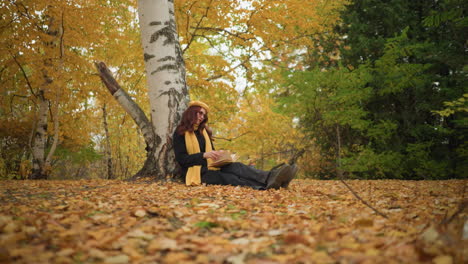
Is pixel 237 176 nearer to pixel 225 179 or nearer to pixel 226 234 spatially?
pixel 225 179

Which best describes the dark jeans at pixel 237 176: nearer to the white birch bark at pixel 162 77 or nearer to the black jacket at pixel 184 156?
the black jacket at pixel 184 156

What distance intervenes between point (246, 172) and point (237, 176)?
0.44ft

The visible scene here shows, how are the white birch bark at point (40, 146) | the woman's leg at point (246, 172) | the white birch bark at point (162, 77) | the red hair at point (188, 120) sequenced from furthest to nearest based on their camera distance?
the white birch bark at point (40, 146)
the white birch bark at point (162, 77)
the red hair at point (188, 120)
the woman's leg at point (246, 172)

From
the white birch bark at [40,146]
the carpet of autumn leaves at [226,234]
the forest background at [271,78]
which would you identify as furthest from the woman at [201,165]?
the white birch bark at [40,146]

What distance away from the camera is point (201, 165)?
3639 millimetres

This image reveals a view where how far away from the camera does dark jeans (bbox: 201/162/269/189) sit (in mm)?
3350

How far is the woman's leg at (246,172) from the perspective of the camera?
3334 mm

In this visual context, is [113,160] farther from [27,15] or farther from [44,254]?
[44,254]

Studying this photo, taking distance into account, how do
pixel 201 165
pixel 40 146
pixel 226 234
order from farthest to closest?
pixel 40 146
pixel 201 165
pixel 226 234


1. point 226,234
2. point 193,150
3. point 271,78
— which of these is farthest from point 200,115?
point 271,78

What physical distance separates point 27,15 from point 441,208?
6.58 m

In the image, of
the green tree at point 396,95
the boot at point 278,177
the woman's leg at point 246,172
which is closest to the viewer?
the boot at point 278,177

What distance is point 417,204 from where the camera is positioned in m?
2.22

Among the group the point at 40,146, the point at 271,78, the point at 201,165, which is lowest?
the point at 201,165
